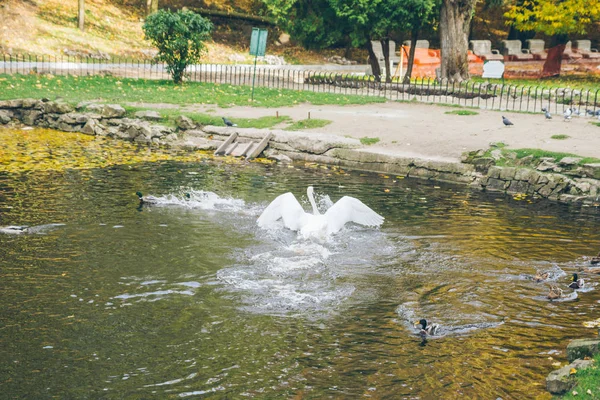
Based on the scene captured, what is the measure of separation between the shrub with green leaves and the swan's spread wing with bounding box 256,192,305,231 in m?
17.3

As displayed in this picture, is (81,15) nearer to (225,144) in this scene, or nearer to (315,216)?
(225,144)

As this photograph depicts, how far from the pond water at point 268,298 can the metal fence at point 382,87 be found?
11.4 metres

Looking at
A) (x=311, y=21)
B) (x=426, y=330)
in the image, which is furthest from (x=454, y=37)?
(x=426, y=330)

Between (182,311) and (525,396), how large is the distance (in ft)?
14.0

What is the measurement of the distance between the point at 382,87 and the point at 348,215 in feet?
55.6

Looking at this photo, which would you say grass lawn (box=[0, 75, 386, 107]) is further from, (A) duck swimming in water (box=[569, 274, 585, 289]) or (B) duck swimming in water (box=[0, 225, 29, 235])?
(A) duck swimming in water (box=[569, 274, 585, 289])

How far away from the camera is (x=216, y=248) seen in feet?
39.7

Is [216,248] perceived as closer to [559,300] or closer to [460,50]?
[559,300]

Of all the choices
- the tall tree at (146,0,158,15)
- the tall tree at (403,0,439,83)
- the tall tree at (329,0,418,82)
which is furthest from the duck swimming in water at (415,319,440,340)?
the tall tree at (146,0,158,15)

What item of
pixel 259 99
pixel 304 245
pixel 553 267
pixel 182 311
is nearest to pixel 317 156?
pixel 259 99

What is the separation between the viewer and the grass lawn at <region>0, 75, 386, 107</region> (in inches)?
988

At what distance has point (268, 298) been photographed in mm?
9992

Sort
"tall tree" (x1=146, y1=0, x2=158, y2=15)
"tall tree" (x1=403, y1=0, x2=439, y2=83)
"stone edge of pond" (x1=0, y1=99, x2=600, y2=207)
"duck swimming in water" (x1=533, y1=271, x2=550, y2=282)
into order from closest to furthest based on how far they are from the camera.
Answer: "duck swimming in water" (x1=533, y1=271, x2=550, y2=282)
"stone edge of pond" (x1=0, y1=99, x2=600, y2=207)
"tall tree" (x1=403, y1=0, x2=439, y2=83)
"tall tree" (x1=146, y1=0, x2=158, y2=15)

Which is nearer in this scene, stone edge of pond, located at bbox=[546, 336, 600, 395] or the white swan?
stone edge of pond, located at bbox=[546, 336, 600, 395]
